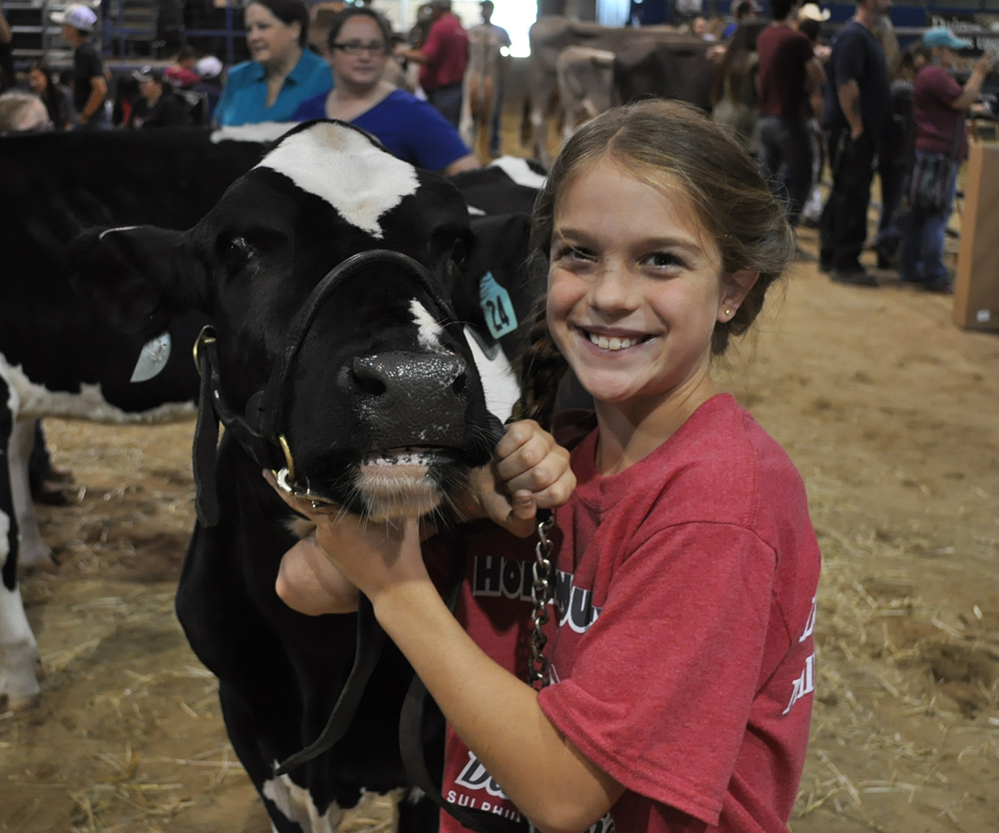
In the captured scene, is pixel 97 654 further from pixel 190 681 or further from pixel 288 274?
pixel 288 274

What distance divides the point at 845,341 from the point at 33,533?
5333mm

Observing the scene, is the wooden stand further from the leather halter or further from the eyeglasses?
the leather halter

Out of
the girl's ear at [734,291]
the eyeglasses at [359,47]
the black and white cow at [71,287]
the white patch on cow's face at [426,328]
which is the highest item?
the eyeglasses at [359,47]

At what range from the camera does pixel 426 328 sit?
1.32 metres

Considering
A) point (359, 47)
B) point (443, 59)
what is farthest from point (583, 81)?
point (359, 47)

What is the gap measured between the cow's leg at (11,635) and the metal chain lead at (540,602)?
2.40m

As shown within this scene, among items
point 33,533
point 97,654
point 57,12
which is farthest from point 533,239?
point 57,12

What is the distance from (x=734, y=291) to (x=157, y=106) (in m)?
7.56

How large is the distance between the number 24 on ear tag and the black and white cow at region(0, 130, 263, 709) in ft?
5.22

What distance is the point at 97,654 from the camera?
3385 mm

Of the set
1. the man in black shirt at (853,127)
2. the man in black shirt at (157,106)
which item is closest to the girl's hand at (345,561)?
the man in black shirt at (157,106)

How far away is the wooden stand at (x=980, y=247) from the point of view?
22.9ft

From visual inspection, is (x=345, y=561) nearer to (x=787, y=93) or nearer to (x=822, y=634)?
(x=822, y=634)

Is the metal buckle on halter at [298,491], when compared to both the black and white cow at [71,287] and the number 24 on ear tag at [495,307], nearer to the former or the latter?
the number 24 on ear tag at [495,307]
